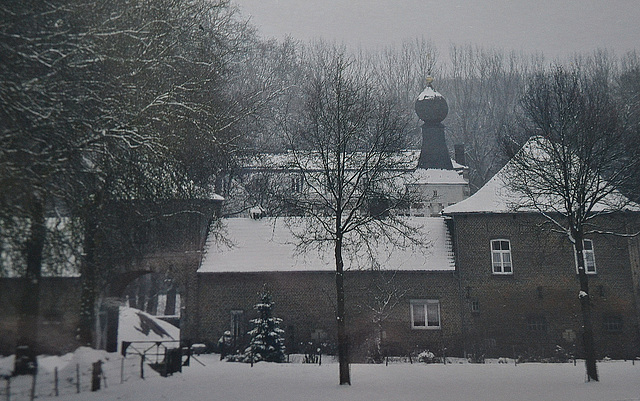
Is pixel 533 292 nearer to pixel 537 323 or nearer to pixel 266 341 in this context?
pixel 537 323

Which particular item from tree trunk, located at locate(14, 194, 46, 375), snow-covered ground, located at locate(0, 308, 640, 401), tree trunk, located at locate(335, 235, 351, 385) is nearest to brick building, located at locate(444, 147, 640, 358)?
snow-covered ground, located at locate(0, 308, 640, 401)

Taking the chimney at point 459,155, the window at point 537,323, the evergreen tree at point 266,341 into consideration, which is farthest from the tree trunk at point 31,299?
the chimney at point 459,155

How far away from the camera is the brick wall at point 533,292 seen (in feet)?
66.7

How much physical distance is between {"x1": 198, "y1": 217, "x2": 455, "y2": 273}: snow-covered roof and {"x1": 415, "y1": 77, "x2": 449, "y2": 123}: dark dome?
18.0 metres

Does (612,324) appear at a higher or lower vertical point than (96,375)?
higher

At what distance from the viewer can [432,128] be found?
3934 centimetres

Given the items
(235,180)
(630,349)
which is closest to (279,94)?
(235,180)

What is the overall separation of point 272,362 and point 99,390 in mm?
8906

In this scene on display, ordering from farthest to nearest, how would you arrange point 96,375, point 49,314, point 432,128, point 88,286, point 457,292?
point 432,128 → point 457,292 → point 88,286 → point 96,375 → point 49,314

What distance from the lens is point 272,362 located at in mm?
17234

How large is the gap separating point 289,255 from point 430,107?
70.9 feet

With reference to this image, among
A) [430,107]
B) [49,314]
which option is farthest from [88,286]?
[430,107]

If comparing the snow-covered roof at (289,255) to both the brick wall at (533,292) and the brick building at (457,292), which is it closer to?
the brick building at (457,292)

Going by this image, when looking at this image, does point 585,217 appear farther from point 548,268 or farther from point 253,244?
point 253,244
